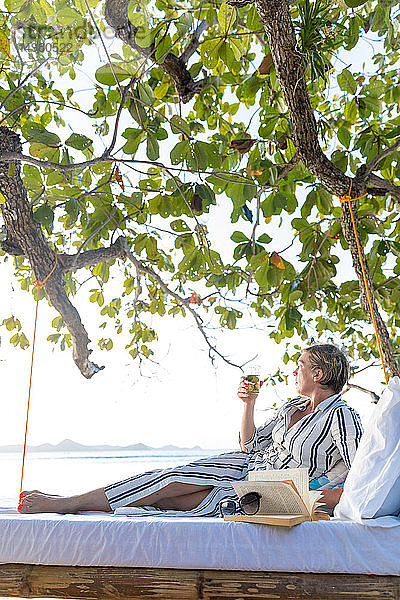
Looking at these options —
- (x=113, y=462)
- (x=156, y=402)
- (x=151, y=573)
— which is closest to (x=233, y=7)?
(x=151, y=573)

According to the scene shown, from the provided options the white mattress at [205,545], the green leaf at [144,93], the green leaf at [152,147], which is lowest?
the white mattress at [205,545]

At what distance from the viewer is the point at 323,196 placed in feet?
9.03

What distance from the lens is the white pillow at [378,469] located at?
5.08 feet

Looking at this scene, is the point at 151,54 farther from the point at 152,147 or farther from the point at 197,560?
the point at 197,560

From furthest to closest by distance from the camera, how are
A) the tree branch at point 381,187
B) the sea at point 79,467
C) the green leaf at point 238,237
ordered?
the sea at point 79,467, the green leaf at point 238,237, the tree branch at point 381,187

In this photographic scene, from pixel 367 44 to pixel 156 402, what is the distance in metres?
15.8

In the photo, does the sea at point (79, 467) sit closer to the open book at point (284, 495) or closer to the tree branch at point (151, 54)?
the tree branch at point (151, 54)

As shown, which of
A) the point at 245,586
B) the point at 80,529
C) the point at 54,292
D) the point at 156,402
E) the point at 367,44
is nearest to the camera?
the point at 245,586

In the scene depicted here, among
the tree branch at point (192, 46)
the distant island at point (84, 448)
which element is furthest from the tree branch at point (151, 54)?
the distant island at point (84, 448)

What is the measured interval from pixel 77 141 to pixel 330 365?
1.33m

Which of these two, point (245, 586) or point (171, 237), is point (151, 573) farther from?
point (171, 237)

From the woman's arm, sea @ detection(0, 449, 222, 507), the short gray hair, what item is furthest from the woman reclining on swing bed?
sea @ detection(0, 449, 222, 507)

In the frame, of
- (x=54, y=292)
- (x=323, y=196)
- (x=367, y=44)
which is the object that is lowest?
(x=54, y=292)

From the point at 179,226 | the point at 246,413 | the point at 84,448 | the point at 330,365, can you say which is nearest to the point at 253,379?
the point at 246,413
